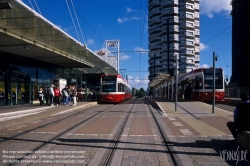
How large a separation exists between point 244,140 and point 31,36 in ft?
49.0

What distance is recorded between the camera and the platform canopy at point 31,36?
532 inches

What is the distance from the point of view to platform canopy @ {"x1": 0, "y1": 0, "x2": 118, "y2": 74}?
44.4 ft

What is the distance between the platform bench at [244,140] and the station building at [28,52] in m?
7.46

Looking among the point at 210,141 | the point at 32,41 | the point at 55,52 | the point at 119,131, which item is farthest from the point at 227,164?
the point at 55,52

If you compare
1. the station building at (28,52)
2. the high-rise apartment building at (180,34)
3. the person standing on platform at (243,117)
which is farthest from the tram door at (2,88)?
the high-rise apartment building at (180,34)

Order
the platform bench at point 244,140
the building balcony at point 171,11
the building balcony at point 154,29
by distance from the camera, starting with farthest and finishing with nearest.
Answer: the building balcony at point 154,29 → the building balcony at point 171,11 → the platform bench at point 244,140

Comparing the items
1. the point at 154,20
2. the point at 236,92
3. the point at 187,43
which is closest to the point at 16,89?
the point at 236,92

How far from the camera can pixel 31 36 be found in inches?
705

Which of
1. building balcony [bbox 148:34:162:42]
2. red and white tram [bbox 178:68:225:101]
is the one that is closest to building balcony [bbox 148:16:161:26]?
building balcony [bbox 148:34:162:42]

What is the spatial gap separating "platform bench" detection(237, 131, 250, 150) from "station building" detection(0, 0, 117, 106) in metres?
7.46

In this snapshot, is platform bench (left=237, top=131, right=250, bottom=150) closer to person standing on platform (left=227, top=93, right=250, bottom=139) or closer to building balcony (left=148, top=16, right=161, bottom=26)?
person standing on platform (left=227, top=93, right=250, bottom=139)

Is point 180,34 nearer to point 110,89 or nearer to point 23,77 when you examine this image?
point 110,89

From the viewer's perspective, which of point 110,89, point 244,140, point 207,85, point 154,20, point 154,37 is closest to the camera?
point 244,140

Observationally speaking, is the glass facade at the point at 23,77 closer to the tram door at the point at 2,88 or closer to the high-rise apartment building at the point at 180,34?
the tram door at the point at 2,88
